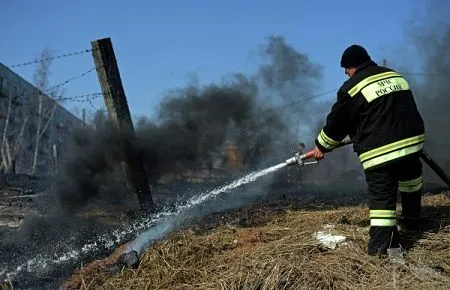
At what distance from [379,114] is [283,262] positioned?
1.57 metres

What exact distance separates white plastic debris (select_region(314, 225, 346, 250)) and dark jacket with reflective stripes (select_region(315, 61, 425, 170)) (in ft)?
2.38

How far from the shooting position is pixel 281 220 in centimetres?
608

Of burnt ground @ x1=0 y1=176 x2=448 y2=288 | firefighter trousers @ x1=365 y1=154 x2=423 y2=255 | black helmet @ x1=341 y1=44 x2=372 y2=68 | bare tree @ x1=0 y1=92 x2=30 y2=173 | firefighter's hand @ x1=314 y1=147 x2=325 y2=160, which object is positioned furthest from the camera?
bare tree @ x1=0 y1=92 x2=30 y2=173

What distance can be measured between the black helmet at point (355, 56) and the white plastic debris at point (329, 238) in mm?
1647

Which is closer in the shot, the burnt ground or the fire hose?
the fire hose

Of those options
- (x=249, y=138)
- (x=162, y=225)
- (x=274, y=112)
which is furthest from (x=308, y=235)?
(x=274, y=112)

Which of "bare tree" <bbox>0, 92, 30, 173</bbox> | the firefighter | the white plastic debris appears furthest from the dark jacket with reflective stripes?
"bare tree" <bbox>0, 92, 30, 173</bbox>

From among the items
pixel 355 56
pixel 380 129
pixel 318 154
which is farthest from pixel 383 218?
pixel 355 56

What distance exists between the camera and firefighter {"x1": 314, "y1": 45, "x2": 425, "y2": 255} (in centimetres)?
434

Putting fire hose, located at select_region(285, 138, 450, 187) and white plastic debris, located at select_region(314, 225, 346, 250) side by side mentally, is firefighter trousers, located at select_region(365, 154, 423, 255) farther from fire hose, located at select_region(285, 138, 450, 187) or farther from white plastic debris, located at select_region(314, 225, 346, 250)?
fire hose, located at select_region(285, 138, 450, 187)

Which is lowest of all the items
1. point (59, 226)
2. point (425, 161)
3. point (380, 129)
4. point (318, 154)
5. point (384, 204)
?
point (384, 204)

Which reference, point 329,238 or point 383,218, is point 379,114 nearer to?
point 383,218

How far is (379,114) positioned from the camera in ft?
14.5

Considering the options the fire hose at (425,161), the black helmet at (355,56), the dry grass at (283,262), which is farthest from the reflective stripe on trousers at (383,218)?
the black helmet at (355,56)
